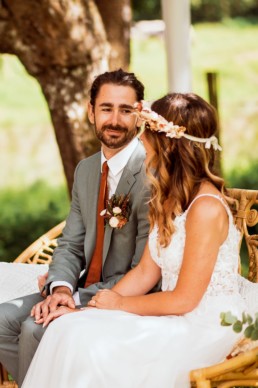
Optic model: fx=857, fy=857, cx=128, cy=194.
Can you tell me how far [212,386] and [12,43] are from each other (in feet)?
10.5

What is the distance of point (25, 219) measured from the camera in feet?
28.2

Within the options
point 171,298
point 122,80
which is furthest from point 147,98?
point 171,298

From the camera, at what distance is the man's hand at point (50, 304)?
12.1ft

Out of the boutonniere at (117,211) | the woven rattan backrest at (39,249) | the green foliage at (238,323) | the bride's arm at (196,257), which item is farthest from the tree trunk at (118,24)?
the green foliage at (238,323)

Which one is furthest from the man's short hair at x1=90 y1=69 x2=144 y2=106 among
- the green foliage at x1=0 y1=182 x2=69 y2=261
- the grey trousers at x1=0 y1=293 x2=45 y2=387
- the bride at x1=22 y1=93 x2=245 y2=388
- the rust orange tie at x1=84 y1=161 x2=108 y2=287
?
the green foliage at x1=0 y1=182 x2=69 y2=261

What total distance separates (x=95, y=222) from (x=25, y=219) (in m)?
4.58

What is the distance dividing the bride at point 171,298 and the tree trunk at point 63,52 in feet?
7.21

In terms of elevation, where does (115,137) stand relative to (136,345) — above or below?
above

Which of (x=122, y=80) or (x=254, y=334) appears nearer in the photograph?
(x=254, y=334)

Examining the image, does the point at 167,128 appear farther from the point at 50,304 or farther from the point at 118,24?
the point at 118,24

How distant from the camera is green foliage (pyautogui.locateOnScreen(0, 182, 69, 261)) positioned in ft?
26.6

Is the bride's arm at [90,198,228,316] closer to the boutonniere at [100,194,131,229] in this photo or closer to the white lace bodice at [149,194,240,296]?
the white lace bodice at [149,194,240,296]

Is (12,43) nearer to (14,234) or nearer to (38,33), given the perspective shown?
(38,33)

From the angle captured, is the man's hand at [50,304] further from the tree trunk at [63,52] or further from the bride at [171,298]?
the tree trunk at [63,52]
